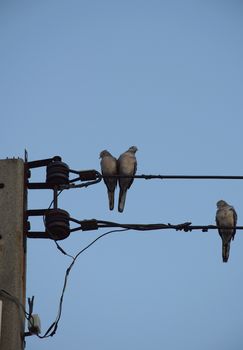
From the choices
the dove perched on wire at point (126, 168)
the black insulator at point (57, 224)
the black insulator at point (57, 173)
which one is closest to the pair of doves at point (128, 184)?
the dove perched on wire at point (126, 168)

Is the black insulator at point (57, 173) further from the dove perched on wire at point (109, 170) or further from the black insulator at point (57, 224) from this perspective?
the dove perched on wire at point (109, 170)

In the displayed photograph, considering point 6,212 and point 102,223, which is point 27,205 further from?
point 102,223

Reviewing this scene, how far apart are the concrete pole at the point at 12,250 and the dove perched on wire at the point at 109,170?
4413 millimetres

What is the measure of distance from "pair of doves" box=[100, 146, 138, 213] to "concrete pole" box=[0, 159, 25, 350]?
445cm

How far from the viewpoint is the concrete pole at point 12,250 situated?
4895mm

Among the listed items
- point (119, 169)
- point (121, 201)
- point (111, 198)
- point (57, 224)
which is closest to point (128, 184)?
point (119, 169)

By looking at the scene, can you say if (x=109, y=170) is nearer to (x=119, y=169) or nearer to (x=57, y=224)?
(x=119, y=169)

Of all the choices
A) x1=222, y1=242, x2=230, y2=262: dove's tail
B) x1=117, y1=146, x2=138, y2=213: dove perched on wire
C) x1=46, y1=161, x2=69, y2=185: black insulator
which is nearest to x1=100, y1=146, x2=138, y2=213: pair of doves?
x1=117, y1=146, x2=138, y2=213: dove perched on wire

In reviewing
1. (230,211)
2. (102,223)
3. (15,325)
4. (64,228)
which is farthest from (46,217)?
(230,211)

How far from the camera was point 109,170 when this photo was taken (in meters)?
10.4

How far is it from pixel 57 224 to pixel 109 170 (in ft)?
16.7

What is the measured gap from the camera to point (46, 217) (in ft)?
17.7

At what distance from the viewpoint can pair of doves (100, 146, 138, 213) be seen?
32.4 feet

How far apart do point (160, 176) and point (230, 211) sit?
474 cm
